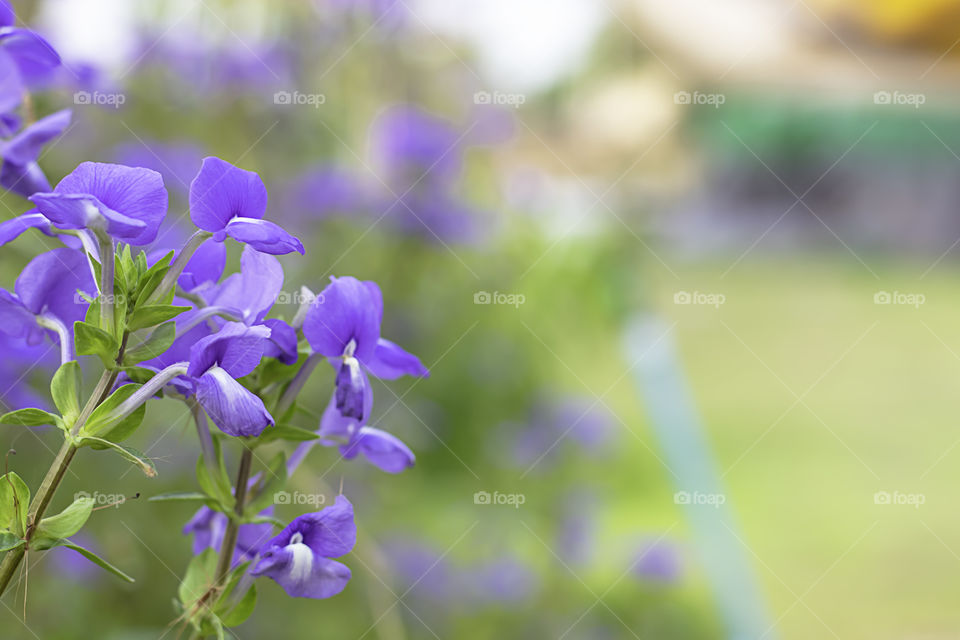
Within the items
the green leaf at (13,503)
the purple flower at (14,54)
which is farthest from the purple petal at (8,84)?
the green leaf at (13,503)

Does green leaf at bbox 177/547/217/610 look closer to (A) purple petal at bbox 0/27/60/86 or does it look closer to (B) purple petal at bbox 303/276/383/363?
(B) purple petal at bbox 303/276/383/363

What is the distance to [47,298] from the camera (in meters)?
0.42

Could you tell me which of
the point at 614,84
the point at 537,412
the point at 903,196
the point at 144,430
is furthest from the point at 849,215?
the point at 144,430

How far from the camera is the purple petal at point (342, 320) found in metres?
0.40

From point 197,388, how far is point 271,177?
51.6 inches

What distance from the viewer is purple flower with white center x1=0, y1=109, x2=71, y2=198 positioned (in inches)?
17.4

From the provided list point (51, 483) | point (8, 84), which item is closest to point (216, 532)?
point (51, 483)

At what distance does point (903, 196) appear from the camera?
1043 cm

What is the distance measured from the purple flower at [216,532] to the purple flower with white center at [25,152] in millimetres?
197

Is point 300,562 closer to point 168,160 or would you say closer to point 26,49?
point 26,49

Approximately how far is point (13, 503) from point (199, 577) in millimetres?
101

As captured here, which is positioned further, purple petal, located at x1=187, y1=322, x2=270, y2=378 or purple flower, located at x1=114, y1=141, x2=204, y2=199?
purple flower, located at x1=114, y1=141, x2=204, y2=199

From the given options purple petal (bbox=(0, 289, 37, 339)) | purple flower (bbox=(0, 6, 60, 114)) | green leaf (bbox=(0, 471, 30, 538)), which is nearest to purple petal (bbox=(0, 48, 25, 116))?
purple flower (bbox=(0, 6, 60, 114))

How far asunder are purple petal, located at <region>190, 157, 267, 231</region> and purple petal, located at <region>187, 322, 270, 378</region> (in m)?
0.05
